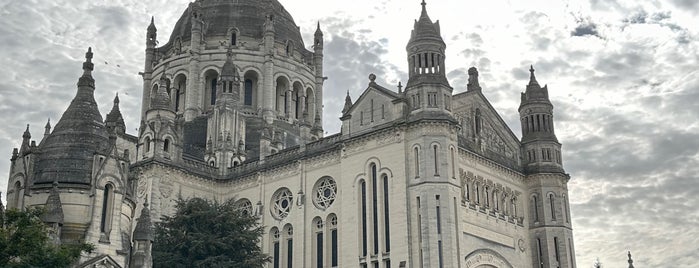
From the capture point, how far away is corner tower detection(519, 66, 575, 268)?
5638 centimetres

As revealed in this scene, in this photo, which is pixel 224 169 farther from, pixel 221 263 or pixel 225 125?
pixel 221 263

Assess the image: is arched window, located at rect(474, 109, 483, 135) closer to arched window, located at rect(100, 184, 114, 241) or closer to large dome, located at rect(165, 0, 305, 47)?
large dome, located at rect(165, 0, 305, 47)

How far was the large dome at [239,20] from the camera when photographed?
2899 inches

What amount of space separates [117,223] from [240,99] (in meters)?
36.5

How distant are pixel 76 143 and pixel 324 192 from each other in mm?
23497

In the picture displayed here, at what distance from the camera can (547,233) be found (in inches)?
2231

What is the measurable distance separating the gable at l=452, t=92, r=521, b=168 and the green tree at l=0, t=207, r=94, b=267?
101 feet

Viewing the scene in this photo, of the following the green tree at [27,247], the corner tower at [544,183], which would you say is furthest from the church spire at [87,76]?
the corner tower at [544,183]

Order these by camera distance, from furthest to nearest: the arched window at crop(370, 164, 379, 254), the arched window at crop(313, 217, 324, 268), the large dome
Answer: the large dome
the arched window at crop(313, 217, 324, 268)
the arched window at crop(370, 164, 379, 254)

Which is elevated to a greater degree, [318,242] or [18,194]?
[318,242]

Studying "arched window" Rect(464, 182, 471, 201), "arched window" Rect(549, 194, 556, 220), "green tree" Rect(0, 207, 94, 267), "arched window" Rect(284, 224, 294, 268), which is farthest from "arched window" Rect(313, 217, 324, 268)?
"green tree" Rect(0, 207, 94, 267)

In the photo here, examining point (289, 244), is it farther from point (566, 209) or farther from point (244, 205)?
point (566, 209)

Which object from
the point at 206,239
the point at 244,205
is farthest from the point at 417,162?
the point at 244,205

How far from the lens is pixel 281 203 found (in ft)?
189
